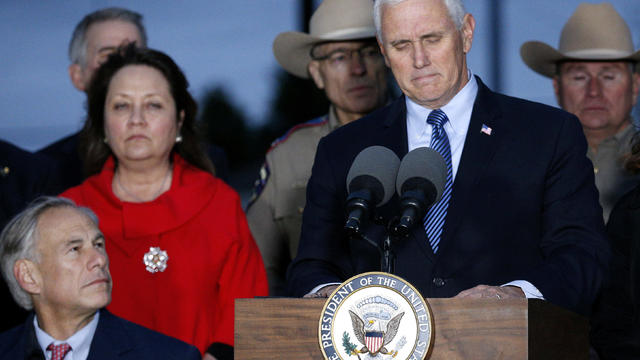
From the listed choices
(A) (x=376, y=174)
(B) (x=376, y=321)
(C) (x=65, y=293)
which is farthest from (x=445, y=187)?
(C) (x=65, y=293)

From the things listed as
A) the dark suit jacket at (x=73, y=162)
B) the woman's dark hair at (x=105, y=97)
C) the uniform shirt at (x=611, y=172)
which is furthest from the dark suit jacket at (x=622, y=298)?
the dark suit jacket at (x=73, y=162)

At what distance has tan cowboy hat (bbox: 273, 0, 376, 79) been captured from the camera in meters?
4.40

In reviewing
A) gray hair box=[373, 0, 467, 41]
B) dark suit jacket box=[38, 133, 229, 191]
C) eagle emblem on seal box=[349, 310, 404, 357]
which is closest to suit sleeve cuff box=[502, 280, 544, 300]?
eagle emblem on seal box=[349, 310, 404, 357]

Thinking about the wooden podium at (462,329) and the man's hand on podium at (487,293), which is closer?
the wooden podium at (462,329)

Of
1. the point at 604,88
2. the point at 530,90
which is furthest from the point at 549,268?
the point at 530,90

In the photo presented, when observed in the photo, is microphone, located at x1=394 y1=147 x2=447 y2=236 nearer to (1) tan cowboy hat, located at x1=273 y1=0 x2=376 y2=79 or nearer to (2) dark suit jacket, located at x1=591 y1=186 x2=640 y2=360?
(2) dark suit jacket, located at x1=591 y1=186 x2=640 y2=360

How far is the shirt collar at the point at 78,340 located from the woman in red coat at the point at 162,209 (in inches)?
10.5

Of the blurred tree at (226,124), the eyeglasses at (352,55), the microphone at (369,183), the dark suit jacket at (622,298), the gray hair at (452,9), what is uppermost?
the gray hair at (452,9)

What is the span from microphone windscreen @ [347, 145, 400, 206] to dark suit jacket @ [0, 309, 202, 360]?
55.9 inches

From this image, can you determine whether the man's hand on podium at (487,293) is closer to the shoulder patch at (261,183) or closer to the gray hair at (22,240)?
the gray hair at (22,240)

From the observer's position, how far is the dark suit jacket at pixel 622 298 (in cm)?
287

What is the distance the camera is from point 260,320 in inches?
83.0

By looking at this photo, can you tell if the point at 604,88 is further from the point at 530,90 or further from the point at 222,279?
the point at 222,279

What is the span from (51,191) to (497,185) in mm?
2210
